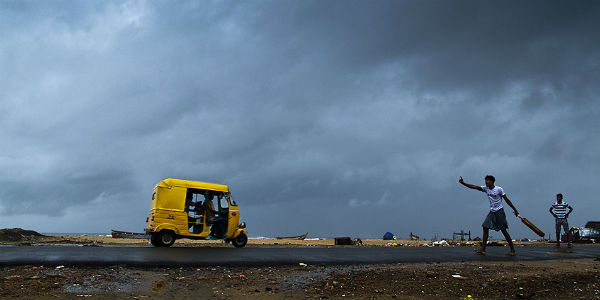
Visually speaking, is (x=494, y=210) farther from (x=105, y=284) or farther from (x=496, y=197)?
(x=105, y=284)

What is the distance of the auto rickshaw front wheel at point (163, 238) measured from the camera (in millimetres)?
14211

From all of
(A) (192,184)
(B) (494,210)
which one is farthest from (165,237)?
(B) (494,210)

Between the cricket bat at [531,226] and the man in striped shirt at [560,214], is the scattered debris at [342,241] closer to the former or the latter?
the man in striped shirt at [560,214]

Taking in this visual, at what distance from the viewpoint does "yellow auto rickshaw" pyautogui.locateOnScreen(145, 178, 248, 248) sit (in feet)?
46.9

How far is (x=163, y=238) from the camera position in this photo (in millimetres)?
14227

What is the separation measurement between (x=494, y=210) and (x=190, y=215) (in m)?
9.53

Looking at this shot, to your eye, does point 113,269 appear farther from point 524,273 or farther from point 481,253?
point 481,253

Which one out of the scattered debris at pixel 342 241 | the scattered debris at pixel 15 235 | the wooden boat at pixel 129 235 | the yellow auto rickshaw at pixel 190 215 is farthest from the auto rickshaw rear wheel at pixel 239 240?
the scattered debris at pixel 15 235

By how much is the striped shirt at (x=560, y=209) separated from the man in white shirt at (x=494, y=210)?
18.5 feet

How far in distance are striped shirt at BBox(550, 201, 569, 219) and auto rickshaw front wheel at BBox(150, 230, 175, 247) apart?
1328 cm

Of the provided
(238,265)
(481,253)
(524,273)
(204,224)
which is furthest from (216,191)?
(524,273)

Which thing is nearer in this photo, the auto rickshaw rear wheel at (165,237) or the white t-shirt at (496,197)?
the white t-shirt at (496,197)

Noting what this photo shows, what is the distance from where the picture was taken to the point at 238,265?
827 cm

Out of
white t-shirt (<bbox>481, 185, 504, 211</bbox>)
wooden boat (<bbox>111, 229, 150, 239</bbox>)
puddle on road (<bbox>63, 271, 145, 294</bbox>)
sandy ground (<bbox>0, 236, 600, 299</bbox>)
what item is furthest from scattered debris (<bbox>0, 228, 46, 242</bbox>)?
white t-shirt (<bbox>481, 185, 504, 211</bbox>)
